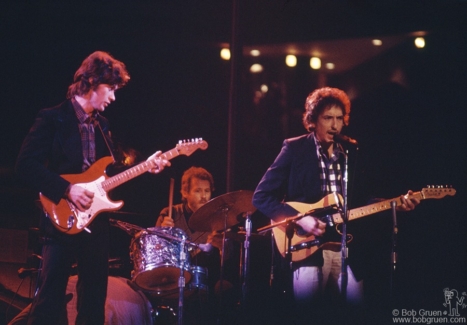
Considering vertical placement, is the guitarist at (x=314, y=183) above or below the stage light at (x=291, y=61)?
below

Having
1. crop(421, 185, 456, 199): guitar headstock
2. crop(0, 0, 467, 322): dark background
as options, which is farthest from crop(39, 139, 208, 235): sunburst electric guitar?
crop(421, 185, 456, 199): guitar headstock

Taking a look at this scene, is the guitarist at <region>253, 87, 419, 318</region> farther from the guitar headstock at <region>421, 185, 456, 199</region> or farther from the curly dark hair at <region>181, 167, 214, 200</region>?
the curly dark hair at <region>181, 167, 214, 200</region>

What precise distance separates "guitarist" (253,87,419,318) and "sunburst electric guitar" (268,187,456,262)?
51mm

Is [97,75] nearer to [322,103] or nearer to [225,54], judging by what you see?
[322,103]

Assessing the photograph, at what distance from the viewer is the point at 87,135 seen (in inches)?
158

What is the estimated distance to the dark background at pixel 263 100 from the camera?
560cm

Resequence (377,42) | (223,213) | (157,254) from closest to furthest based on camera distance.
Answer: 1. (157,254)
2. (223,213)
3. (377,42)

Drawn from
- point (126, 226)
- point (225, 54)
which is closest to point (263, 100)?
point (225, 54)

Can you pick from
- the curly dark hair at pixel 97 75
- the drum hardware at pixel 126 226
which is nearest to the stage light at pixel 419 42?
the curly dark hair at pixel 97 75

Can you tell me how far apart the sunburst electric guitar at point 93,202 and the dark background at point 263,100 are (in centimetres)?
162

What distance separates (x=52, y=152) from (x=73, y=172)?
0.70 feet

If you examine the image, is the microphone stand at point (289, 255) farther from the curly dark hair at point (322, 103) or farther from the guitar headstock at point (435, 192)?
the guitar headstock at point (435, 192)

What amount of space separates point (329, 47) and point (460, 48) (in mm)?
1683

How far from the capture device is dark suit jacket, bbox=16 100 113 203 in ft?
12.3
